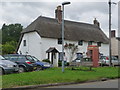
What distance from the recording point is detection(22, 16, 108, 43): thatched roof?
40.9 metres

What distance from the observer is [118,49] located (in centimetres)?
5362

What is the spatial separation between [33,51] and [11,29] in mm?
51432

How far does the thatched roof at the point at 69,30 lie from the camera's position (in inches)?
1610

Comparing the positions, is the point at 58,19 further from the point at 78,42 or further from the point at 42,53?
the point at 42,53

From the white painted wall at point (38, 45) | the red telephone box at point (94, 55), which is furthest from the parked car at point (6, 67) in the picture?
the white painted wall at point (38, 45)

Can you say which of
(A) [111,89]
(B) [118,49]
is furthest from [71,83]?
(B) [118,49]

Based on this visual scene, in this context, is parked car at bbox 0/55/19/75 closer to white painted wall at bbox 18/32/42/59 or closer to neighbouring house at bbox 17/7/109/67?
neighbouring house at bbox 17/7/109/67

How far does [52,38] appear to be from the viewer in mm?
40938

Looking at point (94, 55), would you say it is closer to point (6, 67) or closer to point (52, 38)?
point (52, 38)

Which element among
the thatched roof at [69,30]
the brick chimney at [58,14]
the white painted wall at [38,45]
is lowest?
the white painted wall at [38,45]

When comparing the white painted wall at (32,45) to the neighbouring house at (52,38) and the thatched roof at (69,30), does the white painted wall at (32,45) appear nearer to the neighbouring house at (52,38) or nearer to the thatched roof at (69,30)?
the neighbouring house at (52,38)

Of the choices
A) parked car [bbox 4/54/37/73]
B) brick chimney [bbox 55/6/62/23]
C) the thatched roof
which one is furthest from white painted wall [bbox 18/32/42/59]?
parked car [bbox 4/54/37/73]

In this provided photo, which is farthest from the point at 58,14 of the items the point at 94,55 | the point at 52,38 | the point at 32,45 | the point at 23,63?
the point at 23,63

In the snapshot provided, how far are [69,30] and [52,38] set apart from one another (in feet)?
18.3
